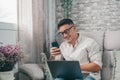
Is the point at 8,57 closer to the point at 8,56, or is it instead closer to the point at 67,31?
the point at 8,56

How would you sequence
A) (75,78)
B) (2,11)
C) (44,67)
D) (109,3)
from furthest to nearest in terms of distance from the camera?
(109,3), (2,11), (44,67), (75,78)

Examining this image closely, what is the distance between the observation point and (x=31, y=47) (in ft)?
8.46

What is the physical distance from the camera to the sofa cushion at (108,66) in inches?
98.6

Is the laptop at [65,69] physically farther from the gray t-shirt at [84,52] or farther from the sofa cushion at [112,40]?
the sofa cushion at [112,40]

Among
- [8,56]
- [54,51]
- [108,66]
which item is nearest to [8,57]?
[8,56]

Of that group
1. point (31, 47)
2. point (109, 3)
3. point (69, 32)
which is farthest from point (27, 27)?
point (109, 3)

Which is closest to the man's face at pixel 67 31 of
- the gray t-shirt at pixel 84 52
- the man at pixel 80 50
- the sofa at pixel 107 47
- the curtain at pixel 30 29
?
the man at pixel 80 50

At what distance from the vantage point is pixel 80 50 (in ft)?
7.93

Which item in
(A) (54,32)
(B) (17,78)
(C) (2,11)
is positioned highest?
(C) (2,11)

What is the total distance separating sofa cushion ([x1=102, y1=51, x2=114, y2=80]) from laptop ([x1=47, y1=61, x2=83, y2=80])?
58 cm

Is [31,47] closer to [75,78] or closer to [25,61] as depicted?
[25,61]

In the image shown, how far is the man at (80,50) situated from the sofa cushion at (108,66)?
0.18 metres

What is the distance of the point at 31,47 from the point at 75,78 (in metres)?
0.75

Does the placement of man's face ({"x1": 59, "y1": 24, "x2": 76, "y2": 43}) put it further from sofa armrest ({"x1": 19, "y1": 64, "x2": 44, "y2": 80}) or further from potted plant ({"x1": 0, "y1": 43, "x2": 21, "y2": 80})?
potted plant ({"x1": 0, "y1": 43, "x2": 21, "y2": 80})
